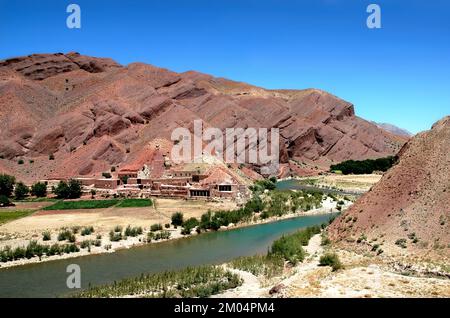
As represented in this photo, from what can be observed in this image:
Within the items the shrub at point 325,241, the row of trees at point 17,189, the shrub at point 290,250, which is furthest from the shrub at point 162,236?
the row of trees at point 17,189

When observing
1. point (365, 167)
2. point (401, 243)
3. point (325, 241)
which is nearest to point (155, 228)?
point (325, 241)

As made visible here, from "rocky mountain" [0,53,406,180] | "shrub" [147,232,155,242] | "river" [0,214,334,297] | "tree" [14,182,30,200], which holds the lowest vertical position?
"river" [0,214,334,297]

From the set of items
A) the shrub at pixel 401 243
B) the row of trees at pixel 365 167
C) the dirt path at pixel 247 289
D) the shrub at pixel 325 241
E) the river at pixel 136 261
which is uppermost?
the row of trees at pixel 365 167

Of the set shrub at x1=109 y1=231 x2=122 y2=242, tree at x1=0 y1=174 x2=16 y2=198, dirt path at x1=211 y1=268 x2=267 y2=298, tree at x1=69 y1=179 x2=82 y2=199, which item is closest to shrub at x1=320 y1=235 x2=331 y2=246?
dirt path at x1=211 y1=268 x2=267 y2=298

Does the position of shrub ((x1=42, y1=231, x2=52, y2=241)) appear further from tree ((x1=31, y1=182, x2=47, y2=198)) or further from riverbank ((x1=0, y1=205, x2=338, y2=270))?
tree ((x1=31, y1=182, x2=47, y2=198))

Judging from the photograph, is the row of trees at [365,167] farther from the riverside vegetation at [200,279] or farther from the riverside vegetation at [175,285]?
the riverside vegetation at [175,285]

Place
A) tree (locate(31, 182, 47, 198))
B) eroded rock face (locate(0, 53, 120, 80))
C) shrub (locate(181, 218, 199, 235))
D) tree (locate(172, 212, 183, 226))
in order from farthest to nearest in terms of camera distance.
Result: eroded rock face (locate(0, 53, 120, 80))
tree (locate(31, 182, 47, 198))
tree (locate(172, 212, 183, 226))
shrub (locate(181, 218, 199, 235))
